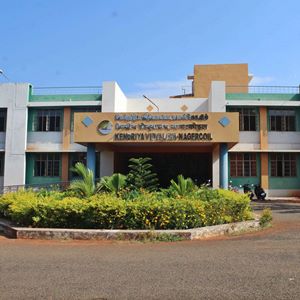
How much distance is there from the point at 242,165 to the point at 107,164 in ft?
→ 27.4

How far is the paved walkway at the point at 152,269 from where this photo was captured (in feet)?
16.0

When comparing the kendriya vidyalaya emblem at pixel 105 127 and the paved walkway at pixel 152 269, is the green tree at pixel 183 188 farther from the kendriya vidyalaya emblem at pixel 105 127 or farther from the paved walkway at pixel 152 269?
the kendriya vidyalaya emblem at pixel 105 127

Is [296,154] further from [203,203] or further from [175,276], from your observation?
[175,276]

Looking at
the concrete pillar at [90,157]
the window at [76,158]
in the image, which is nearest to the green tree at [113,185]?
the concrete pillar at [90,157]

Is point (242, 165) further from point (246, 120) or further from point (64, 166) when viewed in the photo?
point (64, 166)

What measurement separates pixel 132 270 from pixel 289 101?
2161cm

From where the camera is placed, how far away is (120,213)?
9469mm

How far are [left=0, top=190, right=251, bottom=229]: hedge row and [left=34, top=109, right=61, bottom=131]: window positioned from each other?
15866 millimetres

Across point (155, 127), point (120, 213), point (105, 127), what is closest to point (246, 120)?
point (155, 127)

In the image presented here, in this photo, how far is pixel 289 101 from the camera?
25.2 metres

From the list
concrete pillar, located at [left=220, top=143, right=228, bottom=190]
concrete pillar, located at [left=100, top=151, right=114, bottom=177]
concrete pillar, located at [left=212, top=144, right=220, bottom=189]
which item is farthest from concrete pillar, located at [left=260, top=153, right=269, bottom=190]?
concrete pillar, located at [left=100, top=151, right=114, bottom=177]

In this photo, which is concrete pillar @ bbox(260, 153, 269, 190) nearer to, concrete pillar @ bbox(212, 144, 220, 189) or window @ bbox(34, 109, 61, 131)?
concrete pillar @ bbox(212, 144, 220, 189)

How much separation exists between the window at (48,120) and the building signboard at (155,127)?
6.67m

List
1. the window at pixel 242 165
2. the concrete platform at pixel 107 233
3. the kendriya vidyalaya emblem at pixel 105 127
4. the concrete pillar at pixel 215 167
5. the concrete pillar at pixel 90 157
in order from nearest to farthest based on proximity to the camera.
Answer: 1. the concrete platform at pixel 107 233
2. the kendriya vidyalaya emblem at pixel 105 127
3. the concrete pillar at pixel 90 157
4. the concrete pillar at pixel 215 167
5. the window at pixel 242 165
